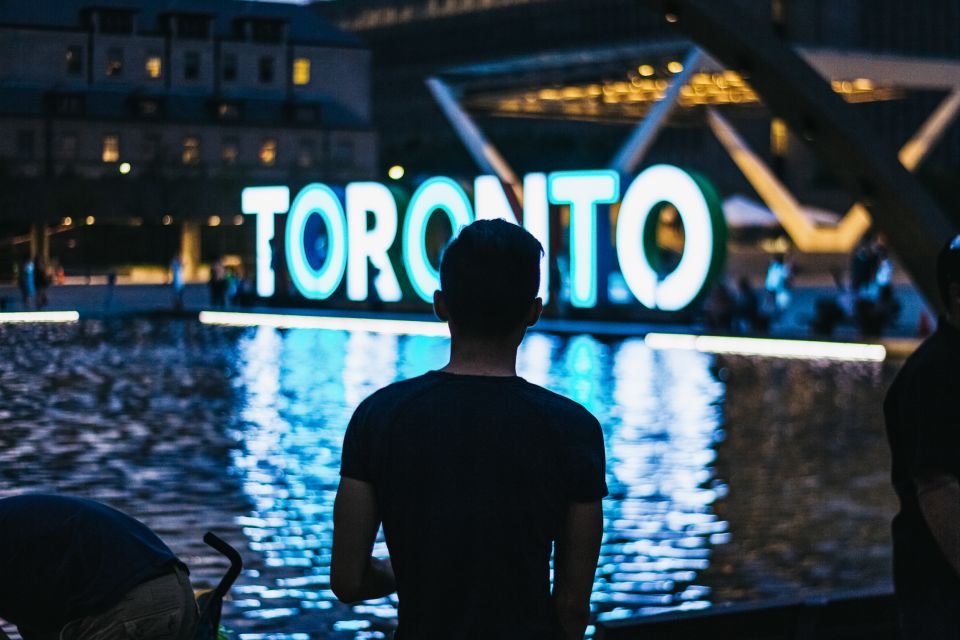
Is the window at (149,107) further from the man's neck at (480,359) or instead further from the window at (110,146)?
the man's neck at (480,359)

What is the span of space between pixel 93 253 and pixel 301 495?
56.7 metres

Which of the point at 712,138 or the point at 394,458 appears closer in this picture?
the point at 394,458

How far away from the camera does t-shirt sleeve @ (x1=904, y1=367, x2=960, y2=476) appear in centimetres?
349

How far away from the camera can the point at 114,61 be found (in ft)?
204

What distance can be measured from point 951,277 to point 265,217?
3342 cm

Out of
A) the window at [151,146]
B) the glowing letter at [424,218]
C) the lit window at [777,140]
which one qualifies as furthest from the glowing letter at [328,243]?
the lit window at [777,140]

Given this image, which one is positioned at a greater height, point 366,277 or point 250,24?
point 250,24

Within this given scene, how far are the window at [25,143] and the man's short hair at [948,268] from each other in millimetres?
63164

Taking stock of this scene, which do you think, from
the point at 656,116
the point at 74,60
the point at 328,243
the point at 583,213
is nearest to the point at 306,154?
the point at 74,60

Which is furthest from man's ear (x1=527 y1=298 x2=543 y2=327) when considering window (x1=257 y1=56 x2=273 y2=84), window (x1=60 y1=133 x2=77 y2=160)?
window (x1=257 y1=56 x2=273 y2=84)

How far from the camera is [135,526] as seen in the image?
3.55 meters

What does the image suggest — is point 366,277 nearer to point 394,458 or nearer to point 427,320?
point 427,320

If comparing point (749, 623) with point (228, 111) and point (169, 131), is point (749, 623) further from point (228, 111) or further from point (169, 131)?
point (228, 111)

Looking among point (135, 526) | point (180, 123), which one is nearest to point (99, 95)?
point (180, 123)
